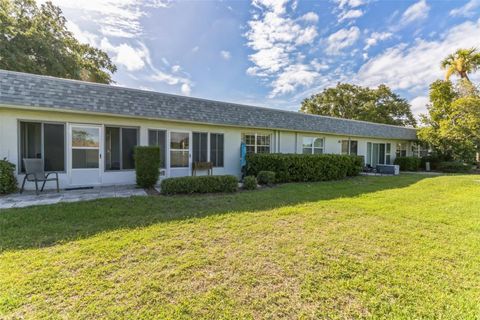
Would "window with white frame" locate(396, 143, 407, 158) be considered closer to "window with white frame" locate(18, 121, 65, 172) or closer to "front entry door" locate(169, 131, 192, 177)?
"front entry door" locate(169, 131, 192, 177)

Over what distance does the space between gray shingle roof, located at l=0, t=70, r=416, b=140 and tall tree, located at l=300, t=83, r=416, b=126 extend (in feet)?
61.7

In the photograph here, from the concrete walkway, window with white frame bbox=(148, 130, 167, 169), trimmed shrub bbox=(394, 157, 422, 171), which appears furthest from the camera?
trimmed shrub bbox=(394, 157, 422, 171)

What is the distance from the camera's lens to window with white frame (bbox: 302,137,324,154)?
13.9 metres

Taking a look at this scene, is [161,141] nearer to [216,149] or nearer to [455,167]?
[216,149]

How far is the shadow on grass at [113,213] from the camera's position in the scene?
3.88m

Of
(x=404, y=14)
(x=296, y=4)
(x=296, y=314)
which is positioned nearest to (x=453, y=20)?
(x=404, y=14)

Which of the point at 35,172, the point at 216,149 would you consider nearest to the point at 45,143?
the point at 35,172

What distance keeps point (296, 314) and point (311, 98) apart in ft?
109

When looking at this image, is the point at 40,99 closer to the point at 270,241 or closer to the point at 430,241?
the point at 270,241

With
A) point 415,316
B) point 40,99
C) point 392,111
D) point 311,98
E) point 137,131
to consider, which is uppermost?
point 311,98

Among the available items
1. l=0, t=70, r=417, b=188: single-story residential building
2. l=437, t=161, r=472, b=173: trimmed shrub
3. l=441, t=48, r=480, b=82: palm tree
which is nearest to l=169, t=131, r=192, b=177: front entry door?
l=0, t=70, r=417, b=188: single-story residential building

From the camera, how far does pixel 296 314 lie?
220cm

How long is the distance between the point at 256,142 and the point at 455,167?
48.7 feet

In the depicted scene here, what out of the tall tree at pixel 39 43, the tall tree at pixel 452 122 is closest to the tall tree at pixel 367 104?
the tall tree at pixel 452 122
